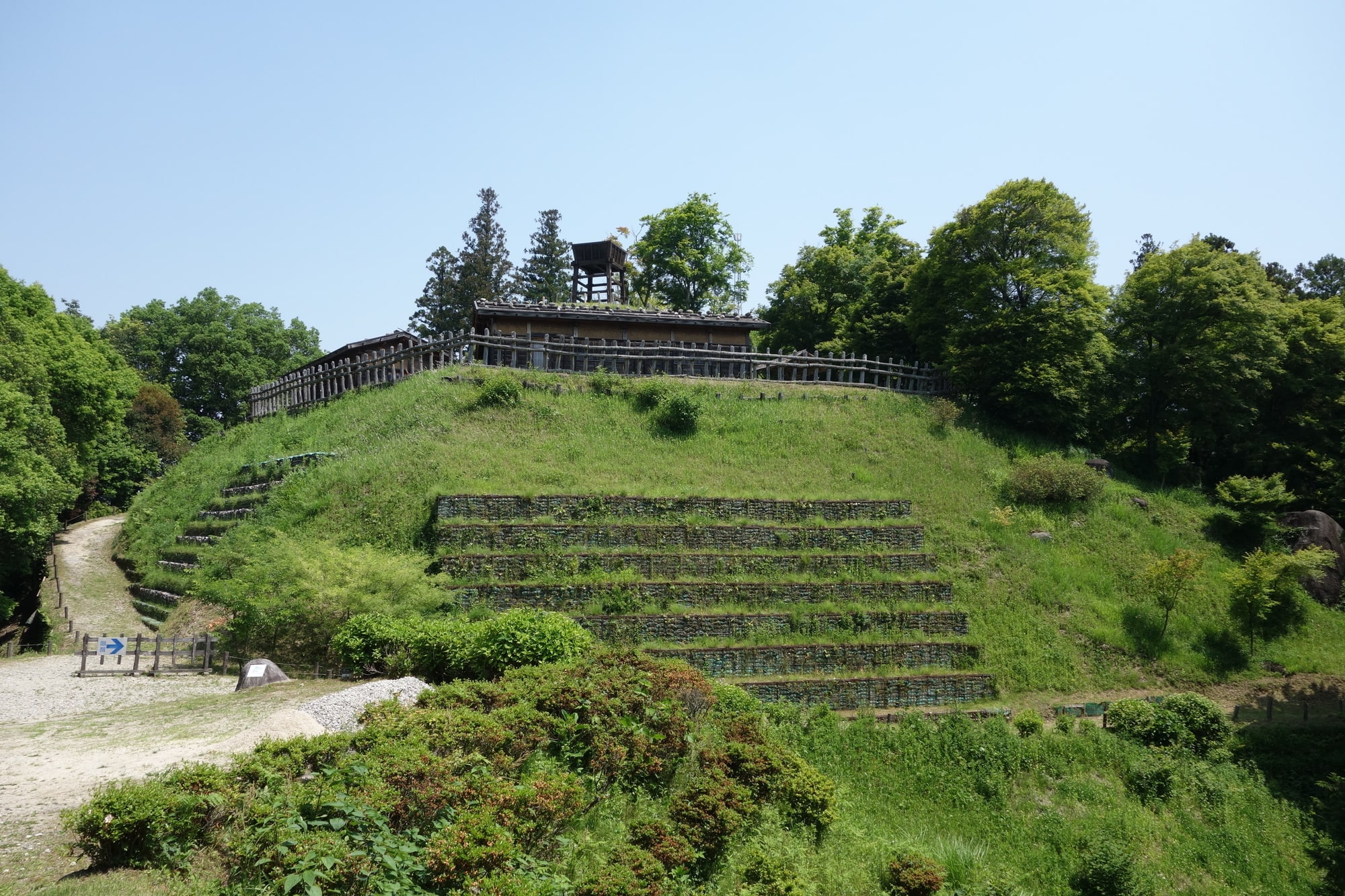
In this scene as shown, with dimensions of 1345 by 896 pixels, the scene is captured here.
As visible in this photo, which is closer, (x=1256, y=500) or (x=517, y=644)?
(x=517, y=644)

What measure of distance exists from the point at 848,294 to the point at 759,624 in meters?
30.1

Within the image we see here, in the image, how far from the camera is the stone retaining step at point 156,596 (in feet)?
82.7

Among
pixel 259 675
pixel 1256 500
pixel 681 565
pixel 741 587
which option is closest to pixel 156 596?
pixel 259 675

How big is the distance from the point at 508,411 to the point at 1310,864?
26.1 metres

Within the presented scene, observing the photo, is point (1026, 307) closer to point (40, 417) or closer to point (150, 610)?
point (150, 610)

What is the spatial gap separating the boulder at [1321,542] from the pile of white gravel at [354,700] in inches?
1230

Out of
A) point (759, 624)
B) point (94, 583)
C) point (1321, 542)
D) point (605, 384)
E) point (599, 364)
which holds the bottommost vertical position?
point (94, 583)

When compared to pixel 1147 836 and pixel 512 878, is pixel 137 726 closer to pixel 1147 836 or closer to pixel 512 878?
pixel 512 878

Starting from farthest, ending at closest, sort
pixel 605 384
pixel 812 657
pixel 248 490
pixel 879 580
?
pixel 605 384 → pixel 248 490 → pixel 879 580 → pixel 812 657

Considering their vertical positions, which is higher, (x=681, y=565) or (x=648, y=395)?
(x=648, y=395)

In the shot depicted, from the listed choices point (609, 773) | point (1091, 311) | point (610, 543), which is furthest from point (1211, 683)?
point (609, 773)

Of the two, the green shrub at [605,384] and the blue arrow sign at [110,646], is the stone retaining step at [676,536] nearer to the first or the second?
the blue arrow sign at [110,646]

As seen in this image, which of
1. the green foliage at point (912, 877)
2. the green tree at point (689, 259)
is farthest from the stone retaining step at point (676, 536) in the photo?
the green tree at point (689, 259)

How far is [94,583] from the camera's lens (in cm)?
3038
